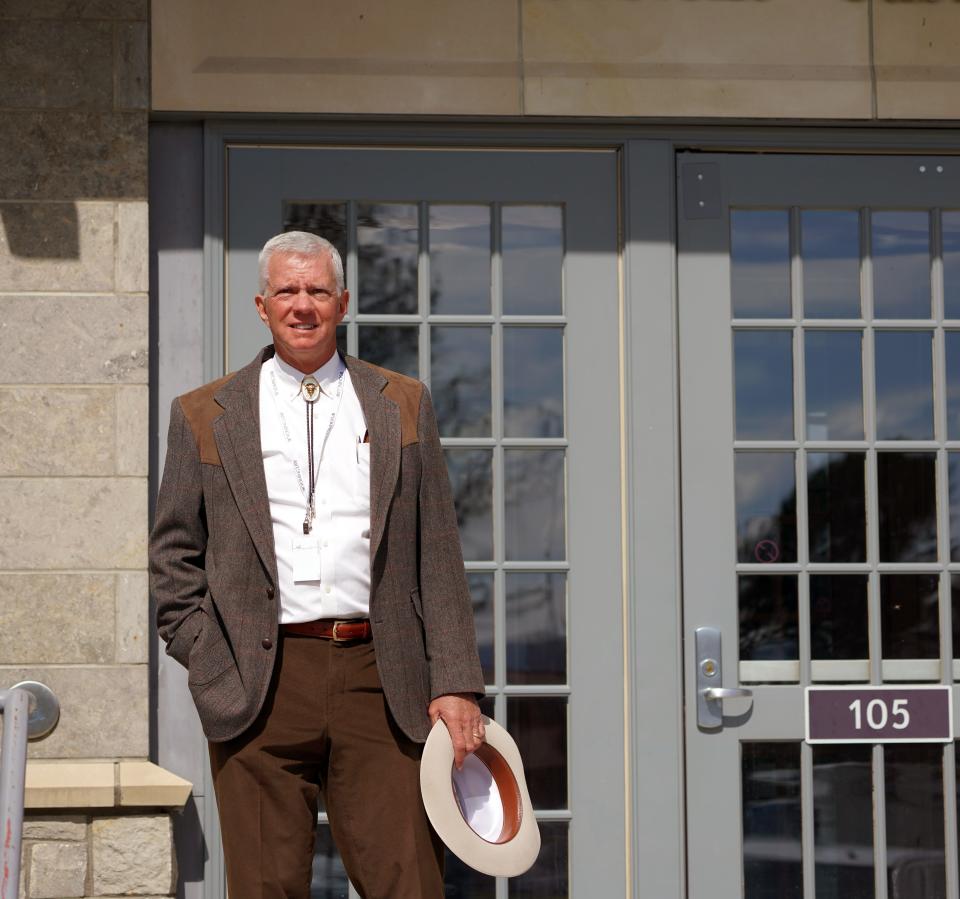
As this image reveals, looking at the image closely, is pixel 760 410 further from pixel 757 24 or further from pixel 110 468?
pixel 110 468

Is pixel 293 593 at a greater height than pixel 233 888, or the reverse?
pixel 293 593

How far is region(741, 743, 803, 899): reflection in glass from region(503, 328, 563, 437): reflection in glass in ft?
3.75

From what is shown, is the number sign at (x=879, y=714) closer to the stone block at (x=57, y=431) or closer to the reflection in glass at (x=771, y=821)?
the reflection in glass at (x=771, y=821)

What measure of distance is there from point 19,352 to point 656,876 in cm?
241

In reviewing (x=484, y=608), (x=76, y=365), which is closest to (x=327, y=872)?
(x=484, y=608)

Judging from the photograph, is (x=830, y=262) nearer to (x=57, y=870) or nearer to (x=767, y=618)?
(x=767, y=618)

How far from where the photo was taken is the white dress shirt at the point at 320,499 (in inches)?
130

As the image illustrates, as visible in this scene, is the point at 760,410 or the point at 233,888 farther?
the point at 760,410

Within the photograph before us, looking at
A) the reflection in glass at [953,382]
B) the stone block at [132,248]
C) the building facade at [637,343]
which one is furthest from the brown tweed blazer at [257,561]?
the reflection in glass at [953,382]

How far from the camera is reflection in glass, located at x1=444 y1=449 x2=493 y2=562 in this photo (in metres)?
4.62

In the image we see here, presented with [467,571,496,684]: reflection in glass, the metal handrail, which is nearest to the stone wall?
[467,571,496,684]: reflection in glass

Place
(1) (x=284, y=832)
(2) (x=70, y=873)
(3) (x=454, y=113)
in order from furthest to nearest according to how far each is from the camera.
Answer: (3) (x=454, y=113), (2) (x=70, y=873), (1) (x=284, y=832)

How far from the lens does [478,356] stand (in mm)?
4645

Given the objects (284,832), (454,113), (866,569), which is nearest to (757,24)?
(454,113)
